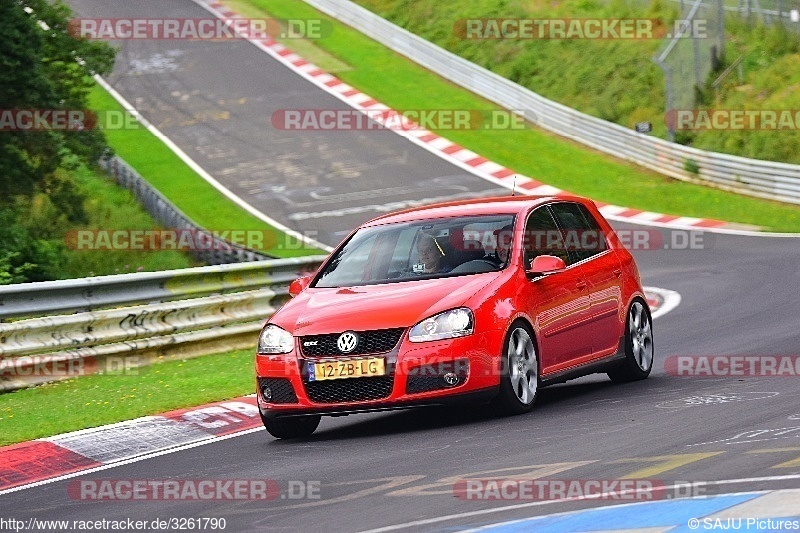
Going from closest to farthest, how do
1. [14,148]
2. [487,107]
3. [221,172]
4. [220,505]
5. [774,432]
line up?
1. [220,505]
2. [774,432]
3. [14,148]
4. [221,172]
5. [487,107]

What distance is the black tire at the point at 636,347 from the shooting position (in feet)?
38.8

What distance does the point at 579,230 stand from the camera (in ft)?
38.4

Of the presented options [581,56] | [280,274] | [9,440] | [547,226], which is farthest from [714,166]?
[9,440]

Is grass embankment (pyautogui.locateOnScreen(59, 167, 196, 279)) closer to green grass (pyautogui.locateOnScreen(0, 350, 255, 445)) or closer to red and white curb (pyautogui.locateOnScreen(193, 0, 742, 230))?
red and white curb (pyautogui.locateOnScreen(193, 0, 742, 230))

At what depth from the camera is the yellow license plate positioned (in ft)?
31.7

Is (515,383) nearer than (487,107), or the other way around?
(515,383)

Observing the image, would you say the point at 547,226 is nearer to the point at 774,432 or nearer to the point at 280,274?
the point at 774,432

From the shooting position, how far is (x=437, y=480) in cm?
780

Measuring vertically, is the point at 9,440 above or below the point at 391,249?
below

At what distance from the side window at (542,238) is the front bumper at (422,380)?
1175mm

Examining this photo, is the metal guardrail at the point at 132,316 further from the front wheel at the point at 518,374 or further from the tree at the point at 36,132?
the tree at the point at 36,132

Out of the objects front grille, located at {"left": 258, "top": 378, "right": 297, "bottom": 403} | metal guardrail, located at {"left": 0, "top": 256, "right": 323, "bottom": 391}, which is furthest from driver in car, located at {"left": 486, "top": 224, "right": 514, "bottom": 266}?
metal guardrail, located at {"left": 0, "top": 256, "right": 323, "bottom": 391}

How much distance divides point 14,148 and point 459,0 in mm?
27168

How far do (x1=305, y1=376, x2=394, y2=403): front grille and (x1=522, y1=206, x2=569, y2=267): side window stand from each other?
160cm
